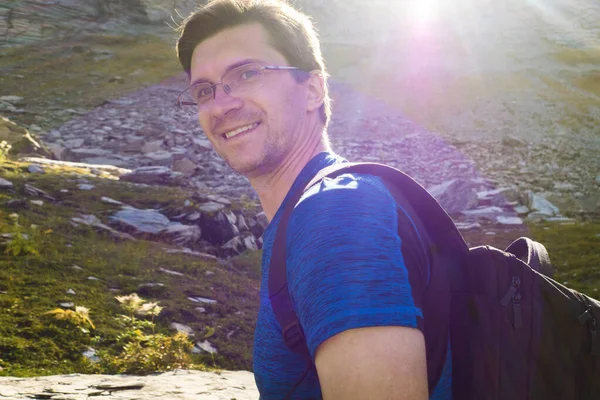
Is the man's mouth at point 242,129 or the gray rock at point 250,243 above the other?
the man's mouth at point 242,129

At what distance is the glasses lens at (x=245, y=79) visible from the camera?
2744 millimetres

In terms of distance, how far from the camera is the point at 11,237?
6.99 metres

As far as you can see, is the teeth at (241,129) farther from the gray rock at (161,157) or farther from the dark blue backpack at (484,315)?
the gray rock at (161,157)

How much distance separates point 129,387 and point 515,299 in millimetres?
3214

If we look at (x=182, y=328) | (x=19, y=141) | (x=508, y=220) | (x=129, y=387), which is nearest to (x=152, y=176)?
(x=19, y=141)

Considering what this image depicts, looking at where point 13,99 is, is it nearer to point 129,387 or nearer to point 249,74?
point 129,387

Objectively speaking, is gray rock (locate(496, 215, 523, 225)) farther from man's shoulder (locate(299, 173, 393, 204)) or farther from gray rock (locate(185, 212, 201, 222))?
man's shoulder (locate(299, 173, 393, 204))

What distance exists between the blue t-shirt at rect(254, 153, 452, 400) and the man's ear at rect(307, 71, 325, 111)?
128cm

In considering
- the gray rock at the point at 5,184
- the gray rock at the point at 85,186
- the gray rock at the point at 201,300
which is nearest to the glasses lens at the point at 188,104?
the gray rock at the point at 201,300

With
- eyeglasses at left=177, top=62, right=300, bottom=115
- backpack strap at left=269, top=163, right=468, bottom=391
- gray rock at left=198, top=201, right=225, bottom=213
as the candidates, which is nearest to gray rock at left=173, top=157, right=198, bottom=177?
gray rock at left=198, top=201, right=225, bottom=213

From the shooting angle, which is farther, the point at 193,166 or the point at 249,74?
the point at 193,166

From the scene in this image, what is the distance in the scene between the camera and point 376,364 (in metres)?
1.43

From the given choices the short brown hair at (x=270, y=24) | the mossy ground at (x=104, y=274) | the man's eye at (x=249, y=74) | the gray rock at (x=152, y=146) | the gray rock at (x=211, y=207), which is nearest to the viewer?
the man's eye at (x=249, y=74)

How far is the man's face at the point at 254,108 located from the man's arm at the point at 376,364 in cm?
139
